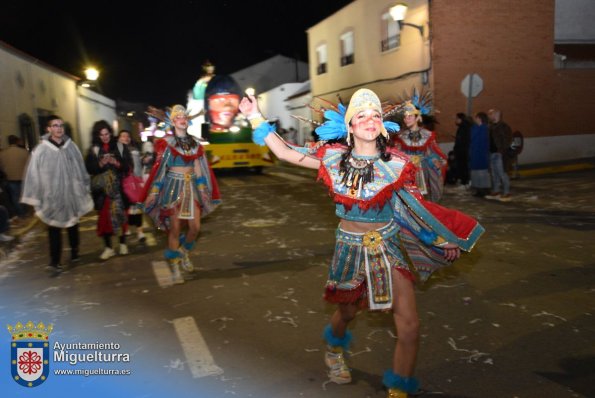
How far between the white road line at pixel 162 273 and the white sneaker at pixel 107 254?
32.3 inches

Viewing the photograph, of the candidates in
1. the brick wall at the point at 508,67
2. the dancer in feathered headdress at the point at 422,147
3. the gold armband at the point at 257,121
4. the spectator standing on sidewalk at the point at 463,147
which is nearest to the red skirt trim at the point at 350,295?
the gold armband at the point at 257,121

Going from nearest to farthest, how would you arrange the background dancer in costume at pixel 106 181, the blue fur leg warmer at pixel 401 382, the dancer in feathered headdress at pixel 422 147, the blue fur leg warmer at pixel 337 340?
the blue fur leg warmer at pixel 401 382 < the blue fur leg warmer at pixel 337 340 < the dancer in feathered headdress at pixel 422 147 < the background dancer in costume at pixel 106 181

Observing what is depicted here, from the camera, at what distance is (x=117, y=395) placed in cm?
357

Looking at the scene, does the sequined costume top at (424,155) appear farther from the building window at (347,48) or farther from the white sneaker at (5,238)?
the building window at (347,48)

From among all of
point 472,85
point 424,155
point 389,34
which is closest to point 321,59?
point 389,34

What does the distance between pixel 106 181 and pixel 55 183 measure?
843mm

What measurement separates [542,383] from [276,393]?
1.85 meters

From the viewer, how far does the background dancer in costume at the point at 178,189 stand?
647cm

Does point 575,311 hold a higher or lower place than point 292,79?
lower

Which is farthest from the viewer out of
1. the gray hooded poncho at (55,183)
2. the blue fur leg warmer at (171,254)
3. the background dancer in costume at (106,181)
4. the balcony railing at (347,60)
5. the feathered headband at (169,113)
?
the balcony railing at (347,60)

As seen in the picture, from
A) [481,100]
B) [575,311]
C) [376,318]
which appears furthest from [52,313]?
[481,100]

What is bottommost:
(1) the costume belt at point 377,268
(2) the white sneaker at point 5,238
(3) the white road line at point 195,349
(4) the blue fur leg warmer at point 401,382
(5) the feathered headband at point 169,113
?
(3) the white road line at point 195,349

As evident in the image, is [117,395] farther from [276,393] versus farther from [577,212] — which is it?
[577,212]

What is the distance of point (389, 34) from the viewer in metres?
21.7
